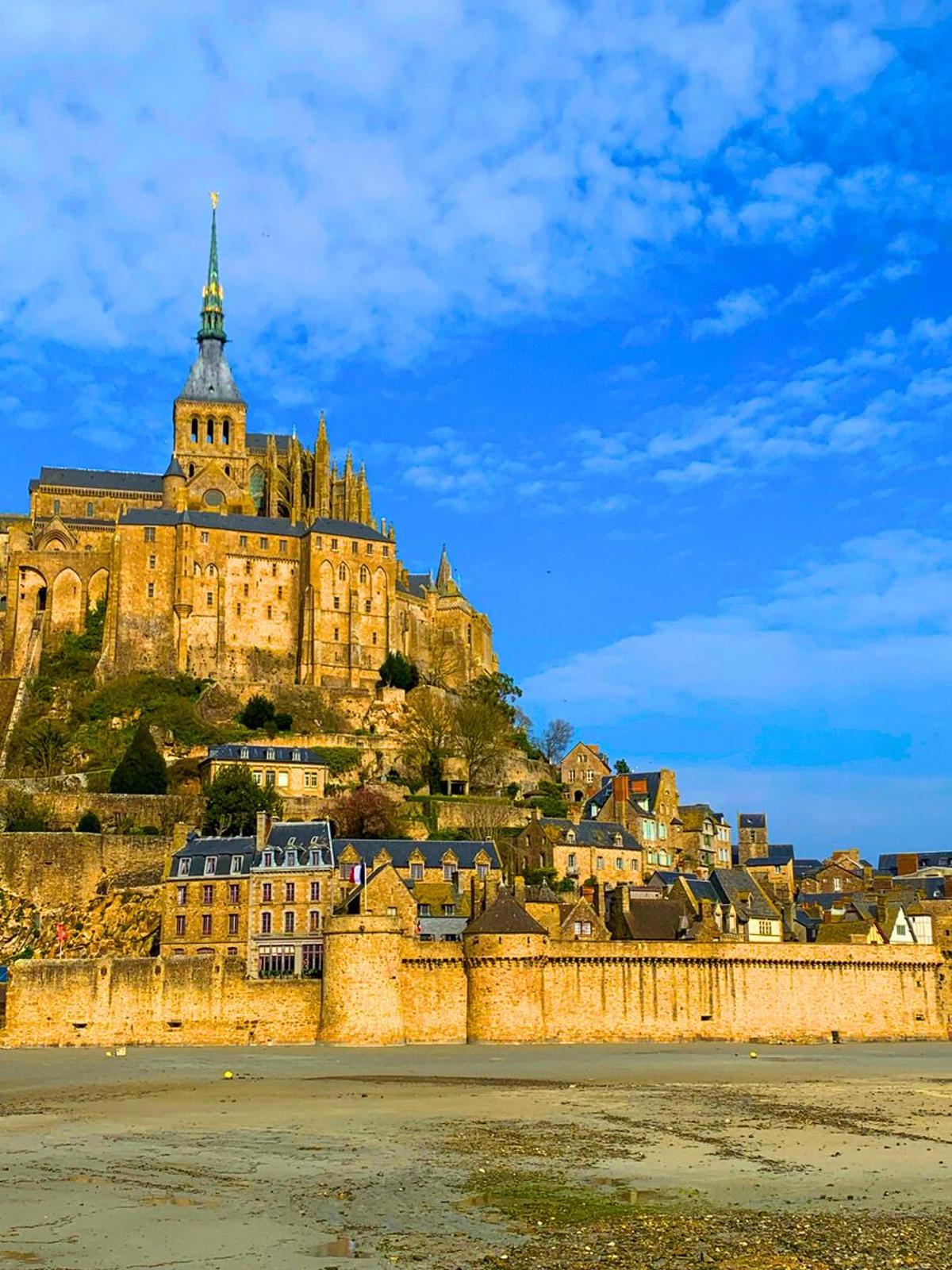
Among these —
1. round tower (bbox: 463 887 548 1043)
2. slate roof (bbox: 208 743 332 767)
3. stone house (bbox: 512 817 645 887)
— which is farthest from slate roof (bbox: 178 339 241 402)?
round tower (bbox: 463 887 548 1043)

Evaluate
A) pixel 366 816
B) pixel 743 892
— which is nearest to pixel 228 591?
pixel 366 816

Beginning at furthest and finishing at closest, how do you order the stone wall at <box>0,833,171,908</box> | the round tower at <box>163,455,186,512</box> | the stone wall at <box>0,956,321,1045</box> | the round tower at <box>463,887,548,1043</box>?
the round tower at <box>163,455,186,512</box>, the stone wall at <box>0,833,171,908</box>, the round tower at <box>463,887,548,1043</box>, the stone wall at <box>0,956,321,1045</box>

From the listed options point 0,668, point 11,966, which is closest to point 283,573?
point 0,668

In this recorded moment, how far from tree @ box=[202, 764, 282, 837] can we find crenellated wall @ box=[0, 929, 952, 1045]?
50.3 feet

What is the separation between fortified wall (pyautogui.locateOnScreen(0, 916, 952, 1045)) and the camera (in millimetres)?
45156

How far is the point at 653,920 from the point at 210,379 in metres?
59.9

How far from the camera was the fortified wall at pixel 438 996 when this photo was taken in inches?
1778

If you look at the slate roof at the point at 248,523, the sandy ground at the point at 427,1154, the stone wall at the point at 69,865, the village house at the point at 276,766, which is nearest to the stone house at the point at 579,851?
the village house at the point at 276,766

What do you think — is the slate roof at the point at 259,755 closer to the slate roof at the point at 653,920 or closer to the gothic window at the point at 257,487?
the slate roof at the point at 653,920

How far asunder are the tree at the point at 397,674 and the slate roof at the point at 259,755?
12.2m

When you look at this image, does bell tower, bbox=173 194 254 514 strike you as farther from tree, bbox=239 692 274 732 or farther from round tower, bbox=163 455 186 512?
tree, bbox=239 692 274 732

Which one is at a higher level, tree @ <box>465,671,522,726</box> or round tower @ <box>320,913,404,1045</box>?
tree @ <box>465,671,522,726</box>

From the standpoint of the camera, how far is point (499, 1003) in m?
46.7

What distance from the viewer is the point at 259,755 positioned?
72.2 m
